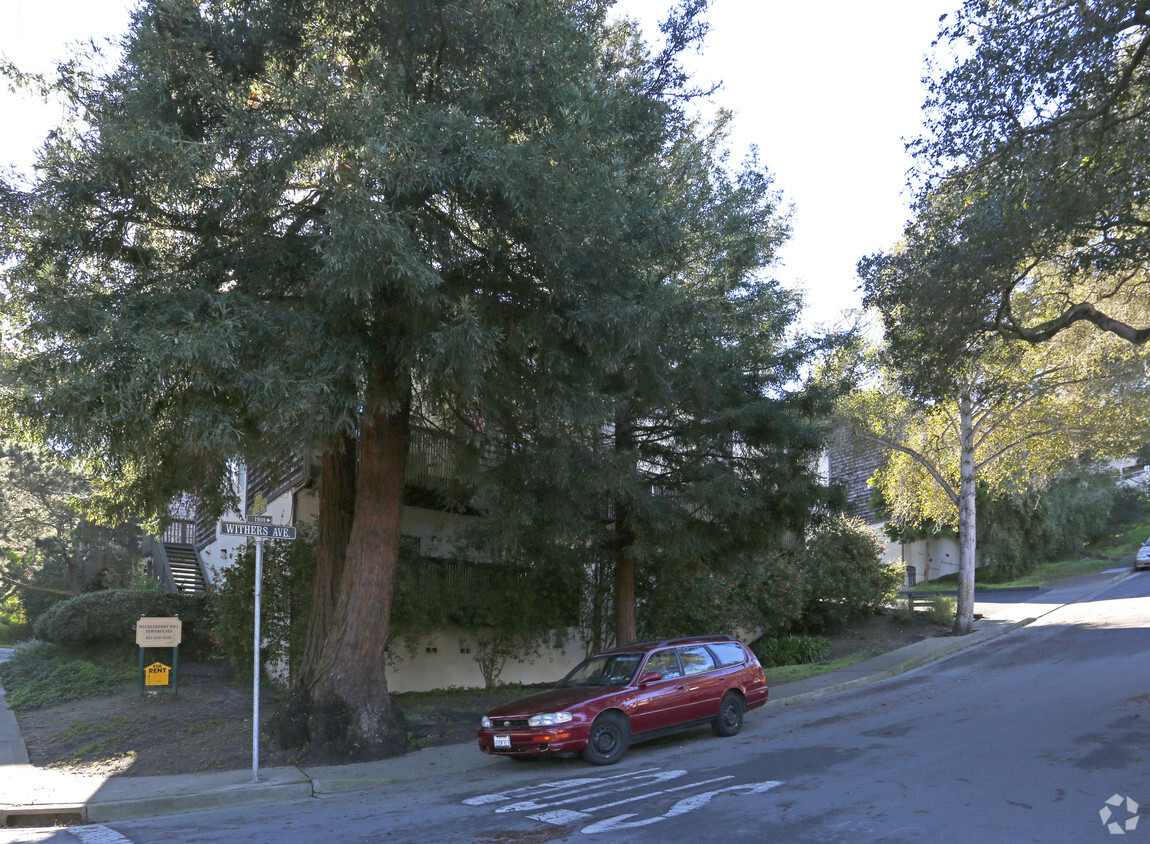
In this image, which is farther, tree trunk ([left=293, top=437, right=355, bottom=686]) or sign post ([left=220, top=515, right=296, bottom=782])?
tree trunk ([left=293, top=437, right=355, bottom=686])

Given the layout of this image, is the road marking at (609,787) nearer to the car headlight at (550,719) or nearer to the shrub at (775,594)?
the car headlight at (550,719)

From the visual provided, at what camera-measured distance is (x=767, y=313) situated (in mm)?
15500

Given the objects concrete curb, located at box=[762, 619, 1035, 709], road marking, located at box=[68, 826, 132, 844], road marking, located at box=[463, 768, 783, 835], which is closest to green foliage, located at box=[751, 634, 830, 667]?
concrete curb, located at box=[762, 619, 1035, 709]

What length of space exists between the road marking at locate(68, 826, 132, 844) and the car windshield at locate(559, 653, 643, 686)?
571cm

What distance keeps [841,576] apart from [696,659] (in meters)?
12.4

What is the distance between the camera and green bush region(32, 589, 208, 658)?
57.8 feet

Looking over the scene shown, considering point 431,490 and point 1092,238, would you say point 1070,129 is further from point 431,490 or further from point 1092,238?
point 431,490

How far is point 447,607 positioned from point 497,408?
6203 mm

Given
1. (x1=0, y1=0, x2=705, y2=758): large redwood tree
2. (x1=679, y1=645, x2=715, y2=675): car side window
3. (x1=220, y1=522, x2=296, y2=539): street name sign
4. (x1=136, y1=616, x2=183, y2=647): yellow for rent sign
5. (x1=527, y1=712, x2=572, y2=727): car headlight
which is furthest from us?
(x1=136, y1=616, x2=183, y2=647): yellow for rent sign

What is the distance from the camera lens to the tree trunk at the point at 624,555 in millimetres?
15203

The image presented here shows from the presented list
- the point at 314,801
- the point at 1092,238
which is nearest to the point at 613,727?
the point at 314,801

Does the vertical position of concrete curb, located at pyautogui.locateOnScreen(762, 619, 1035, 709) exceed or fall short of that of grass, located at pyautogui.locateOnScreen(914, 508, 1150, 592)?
it falls short

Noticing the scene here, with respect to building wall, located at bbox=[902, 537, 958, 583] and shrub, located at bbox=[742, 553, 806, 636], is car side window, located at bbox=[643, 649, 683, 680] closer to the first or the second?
shrub, located at bbox=[742, 553, 806, 636]

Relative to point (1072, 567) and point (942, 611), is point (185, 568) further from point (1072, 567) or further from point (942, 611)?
point (1072, 567)
